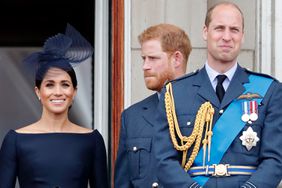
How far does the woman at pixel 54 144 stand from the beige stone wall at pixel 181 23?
699 millimetres

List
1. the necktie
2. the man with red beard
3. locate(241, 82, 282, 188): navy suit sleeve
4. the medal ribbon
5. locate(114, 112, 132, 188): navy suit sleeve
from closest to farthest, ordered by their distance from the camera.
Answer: locate(241, 82, 282, 188): navy suit sleeve, the medal ribbon, the necktie, the man with red beard, locate(114, 112, 132, 188): navy suit sleeve

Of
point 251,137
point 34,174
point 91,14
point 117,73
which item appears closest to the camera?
point 251,137

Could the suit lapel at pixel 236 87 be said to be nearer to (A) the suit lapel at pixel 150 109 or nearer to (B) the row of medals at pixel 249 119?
(B) the row of medals at pixel 249 119

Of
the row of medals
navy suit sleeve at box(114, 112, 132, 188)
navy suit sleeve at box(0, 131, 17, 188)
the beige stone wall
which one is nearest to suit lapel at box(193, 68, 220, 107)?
the row of medals

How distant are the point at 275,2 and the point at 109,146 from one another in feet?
4.41

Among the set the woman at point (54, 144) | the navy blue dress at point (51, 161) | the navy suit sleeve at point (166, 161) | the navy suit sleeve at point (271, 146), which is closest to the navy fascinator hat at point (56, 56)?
the woman at point (54, 144)

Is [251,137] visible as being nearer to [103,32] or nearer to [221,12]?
[221,12]

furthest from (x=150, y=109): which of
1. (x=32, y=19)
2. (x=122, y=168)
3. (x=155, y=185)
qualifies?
(x=32, y=19)

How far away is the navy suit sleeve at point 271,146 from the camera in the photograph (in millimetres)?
5418

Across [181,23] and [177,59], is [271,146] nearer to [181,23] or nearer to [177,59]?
[177,59]

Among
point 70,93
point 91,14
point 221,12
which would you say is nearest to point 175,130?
point 221,12

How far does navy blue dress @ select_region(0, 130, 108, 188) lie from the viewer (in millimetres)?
6320

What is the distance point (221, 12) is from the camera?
5.66m

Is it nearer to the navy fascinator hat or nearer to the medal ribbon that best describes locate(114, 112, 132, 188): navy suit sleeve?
the navy fascinator hat
